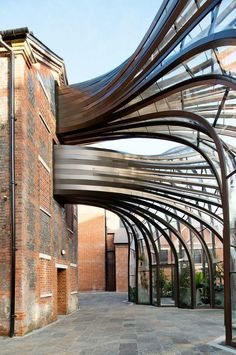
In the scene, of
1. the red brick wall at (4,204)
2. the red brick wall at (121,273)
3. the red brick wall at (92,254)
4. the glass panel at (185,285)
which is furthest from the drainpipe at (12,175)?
the red brick wall at (92,254)

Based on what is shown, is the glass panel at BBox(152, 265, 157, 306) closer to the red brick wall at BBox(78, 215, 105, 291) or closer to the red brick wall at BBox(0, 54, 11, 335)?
the red brick wall at BBox(0, 54, 11, 335)

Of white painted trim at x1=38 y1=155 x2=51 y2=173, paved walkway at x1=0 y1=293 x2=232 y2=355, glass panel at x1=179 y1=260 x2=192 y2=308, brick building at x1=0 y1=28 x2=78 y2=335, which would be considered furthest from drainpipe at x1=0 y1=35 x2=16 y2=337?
glass panel at x1=179 y1=260 x2=192 y2=308

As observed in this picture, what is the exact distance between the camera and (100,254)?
42344 millimetres

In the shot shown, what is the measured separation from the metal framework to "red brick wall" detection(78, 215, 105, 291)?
508 inches

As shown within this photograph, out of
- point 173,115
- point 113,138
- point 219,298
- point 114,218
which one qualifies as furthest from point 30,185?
point 114,218

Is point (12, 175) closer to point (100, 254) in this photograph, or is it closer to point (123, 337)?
point (123, 337)

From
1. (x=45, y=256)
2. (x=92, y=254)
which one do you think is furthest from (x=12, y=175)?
(x=92, y=254)

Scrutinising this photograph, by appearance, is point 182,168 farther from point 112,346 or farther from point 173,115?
point 112,346

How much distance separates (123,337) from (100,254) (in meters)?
29.9

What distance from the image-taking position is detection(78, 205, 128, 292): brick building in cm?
4000

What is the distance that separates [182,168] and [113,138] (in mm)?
3099

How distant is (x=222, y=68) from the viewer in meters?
9.67

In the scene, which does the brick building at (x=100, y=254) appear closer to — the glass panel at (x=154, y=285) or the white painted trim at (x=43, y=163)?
the glass panel at (x=154, y=285)

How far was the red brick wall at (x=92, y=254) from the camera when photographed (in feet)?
136
